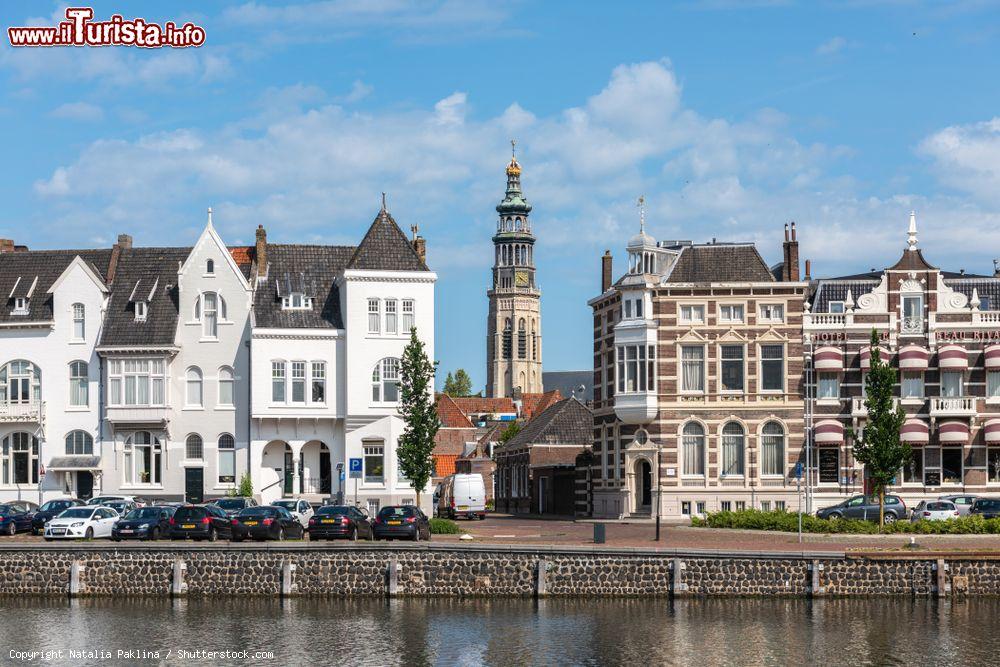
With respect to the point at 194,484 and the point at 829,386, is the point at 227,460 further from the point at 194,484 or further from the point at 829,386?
the point at 829,386

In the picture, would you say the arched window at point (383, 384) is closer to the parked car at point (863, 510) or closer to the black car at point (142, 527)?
the black car at point (142, 527)

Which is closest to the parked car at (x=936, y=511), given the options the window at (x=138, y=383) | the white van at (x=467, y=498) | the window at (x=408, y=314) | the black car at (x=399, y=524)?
the black car at (x=399, y=524)

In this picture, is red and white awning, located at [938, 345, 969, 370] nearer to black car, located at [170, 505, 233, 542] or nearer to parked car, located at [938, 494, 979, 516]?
parked car, located at [938, 494, 979, 516]

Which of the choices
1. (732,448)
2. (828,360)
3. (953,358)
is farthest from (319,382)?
(953,358)

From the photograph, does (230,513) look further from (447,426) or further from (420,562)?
(447,426)

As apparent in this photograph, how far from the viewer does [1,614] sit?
50688 millimetres

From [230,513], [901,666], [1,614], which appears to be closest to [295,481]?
[230,513]

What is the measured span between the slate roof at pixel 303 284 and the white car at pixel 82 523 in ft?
63.3

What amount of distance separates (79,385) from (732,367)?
3351 centimetres

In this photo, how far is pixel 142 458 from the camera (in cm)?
7919

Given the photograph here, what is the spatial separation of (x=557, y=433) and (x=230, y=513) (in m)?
35.8

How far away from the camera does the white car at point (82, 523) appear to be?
59.5 metres

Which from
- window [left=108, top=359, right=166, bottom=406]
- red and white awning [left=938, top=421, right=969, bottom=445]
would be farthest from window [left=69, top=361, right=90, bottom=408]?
red and white awning [left=938, top=421, right=969, bottom=445]

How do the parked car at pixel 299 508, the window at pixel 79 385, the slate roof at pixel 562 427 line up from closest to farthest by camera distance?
the parked car at pixel 299 508
the window at pixel 79 385
the slate roof at pixel 562 427
